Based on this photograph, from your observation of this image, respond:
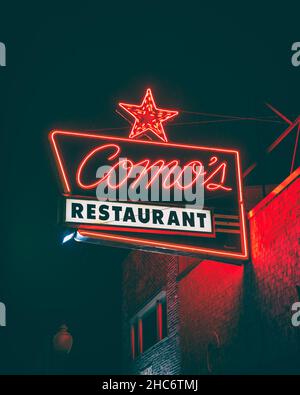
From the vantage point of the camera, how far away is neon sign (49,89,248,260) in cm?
992

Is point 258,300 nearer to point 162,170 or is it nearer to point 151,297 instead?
point 162,170

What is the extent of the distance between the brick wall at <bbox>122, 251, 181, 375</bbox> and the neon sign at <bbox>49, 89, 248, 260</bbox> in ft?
11.2

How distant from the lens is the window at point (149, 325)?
Result: 14.4 m

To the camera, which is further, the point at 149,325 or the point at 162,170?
the point at 149,325

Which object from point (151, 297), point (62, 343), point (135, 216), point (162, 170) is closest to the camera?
point (135, 216)

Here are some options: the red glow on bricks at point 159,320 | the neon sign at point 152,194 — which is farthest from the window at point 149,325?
the neon sign at point 152,194

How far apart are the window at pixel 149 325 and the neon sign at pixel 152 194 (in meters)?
4.43

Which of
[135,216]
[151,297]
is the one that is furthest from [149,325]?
[135,216]

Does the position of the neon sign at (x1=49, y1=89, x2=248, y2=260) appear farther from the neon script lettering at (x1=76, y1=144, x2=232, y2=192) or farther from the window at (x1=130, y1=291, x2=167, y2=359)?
the window at (x1=130, y1=291, x2=167, y2=359)

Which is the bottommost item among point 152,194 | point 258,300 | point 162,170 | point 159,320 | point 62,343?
point 258,300

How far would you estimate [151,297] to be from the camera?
48.9 ft

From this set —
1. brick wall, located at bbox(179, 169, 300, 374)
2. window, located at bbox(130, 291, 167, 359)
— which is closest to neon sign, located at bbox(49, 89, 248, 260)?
brick wall, located at bbox(179, 169, 300, 374)

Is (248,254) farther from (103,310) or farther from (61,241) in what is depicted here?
(103,310)

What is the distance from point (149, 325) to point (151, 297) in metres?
0.92
